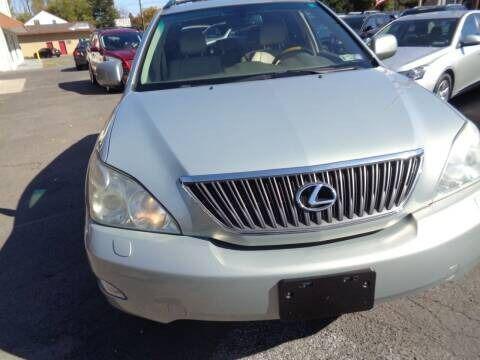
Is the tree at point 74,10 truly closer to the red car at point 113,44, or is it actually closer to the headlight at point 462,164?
the red car at point 113,44

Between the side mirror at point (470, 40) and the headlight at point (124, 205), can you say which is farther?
the side mirror at point (470, 40)

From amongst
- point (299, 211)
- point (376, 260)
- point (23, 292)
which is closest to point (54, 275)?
point (23, 292)

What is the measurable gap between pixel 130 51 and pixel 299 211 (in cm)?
1170

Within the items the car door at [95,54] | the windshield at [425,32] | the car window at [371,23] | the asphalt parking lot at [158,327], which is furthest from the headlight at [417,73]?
the car window at [371,23]

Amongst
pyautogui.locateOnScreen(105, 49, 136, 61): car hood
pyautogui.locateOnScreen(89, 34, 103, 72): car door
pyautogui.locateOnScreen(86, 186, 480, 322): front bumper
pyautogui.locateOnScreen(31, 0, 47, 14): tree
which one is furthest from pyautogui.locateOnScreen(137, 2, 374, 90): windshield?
pyautogui.locateOnScreen(31, 0, 47, 14): tree

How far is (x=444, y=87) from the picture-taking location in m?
6.68

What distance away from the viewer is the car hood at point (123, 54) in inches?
461

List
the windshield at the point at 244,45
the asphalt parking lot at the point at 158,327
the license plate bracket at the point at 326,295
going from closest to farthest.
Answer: the license plate bracket at the point at 326,295, the asphalt parking lot at the point at 158,327, the windshield at the point at 244,45

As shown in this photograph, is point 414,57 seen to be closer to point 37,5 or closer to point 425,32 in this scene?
point 425,32

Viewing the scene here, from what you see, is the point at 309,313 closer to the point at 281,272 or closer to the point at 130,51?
the point at 281,272

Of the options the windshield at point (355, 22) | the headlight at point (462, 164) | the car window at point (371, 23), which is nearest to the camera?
the headlight at point (462, 164)

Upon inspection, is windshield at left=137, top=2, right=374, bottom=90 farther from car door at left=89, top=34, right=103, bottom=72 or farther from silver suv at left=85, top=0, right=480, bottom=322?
car door at left=89, top=34, right=103, bottom=72

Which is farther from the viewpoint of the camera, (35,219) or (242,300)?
(35,219)

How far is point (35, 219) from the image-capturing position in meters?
4.05
